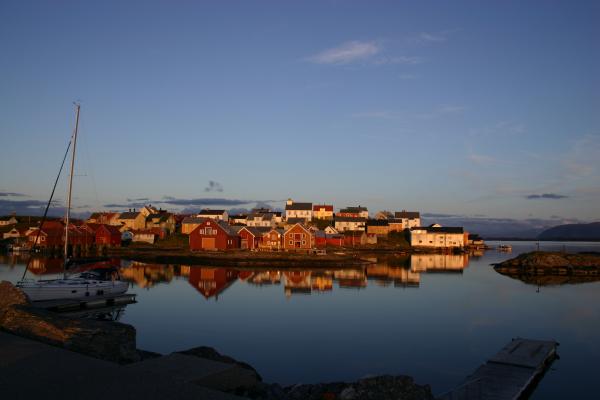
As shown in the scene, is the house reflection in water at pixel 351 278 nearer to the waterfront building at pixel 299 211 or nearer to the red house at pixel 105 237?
the red house at pixel 105 237

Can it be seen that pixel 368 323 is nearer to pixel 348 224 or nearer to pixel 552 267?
pixel 552 267

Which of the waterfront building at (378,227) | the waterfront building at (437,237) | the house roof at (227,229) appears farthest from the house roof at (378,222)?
the house roof at (227,229)

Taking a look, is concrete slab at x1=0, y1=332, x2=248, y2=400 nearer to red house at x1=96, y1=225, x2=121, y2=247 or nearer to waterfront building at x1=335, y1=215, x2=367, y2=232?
red house at x1=96, y1=225, x2=121, y2=247

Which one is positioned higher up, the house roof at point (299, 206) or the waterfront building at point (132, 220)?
the house roof at point (299, 206)

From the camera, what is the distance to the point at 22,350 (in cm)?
1019

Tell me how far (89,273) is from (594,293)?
3686 centimetres

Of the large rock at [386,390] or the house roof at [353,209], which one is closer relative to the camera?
the large rock at [386,390]

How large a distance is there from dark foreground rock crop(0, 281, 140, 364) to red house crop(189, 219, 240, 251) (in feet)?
177

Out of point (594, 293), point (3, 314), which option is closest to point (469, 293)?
point (594, 293)

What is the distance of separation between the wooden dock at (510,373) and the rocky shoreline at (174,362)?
10.6 ft

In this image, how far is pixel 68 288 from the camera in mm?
24766

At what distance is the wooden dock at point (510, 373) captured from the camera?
12.1 m

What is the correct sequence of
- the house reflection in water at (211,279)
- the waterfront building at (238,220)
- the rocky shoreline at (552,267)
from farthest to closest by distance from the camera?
the waterfront building at (238,220) < the rocky shoreline at (552,267) < the house reflection in water at (211,279)

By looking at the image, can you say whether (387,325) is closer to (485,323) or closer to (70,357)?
(485,323)
